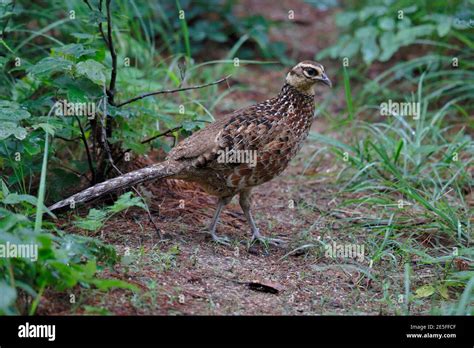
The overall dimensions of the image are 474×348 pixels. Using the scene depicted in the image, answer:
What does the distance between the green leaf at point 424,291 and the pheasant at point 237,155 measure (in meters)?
1.27

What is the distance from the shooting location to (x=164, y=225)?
6016 mm

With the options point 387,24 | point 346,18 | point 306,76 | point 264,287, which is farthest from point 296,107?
point 346,18

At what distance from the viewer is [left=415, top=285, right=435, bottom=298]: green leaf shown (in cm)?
510

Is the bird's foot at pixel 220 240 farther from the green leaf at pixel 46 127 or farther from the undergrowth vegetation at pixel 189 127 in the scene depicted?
the green leaf at pixel 46 127

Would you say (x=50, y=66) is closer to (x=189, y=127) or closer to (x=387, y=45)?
(x=189, y=127)

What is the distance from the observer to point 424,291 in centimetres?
514

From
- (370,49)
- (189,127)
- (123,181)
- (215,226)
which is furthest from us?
(370,49)

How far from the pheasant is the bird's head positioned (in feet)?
0.03

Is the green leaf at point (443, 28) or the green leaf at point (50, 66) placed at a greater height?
the green leaf at point (443, 28)

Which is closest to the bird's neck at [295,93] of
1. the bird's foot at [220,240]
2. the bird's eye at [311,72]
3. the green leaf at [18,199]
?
the bird's eye at [311,72]

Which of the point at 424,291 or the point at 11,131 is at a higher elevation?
the point at 11,131

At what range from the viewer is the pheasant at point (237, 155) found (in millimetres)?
5688

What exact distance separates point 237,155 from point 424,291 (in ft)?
5.65
